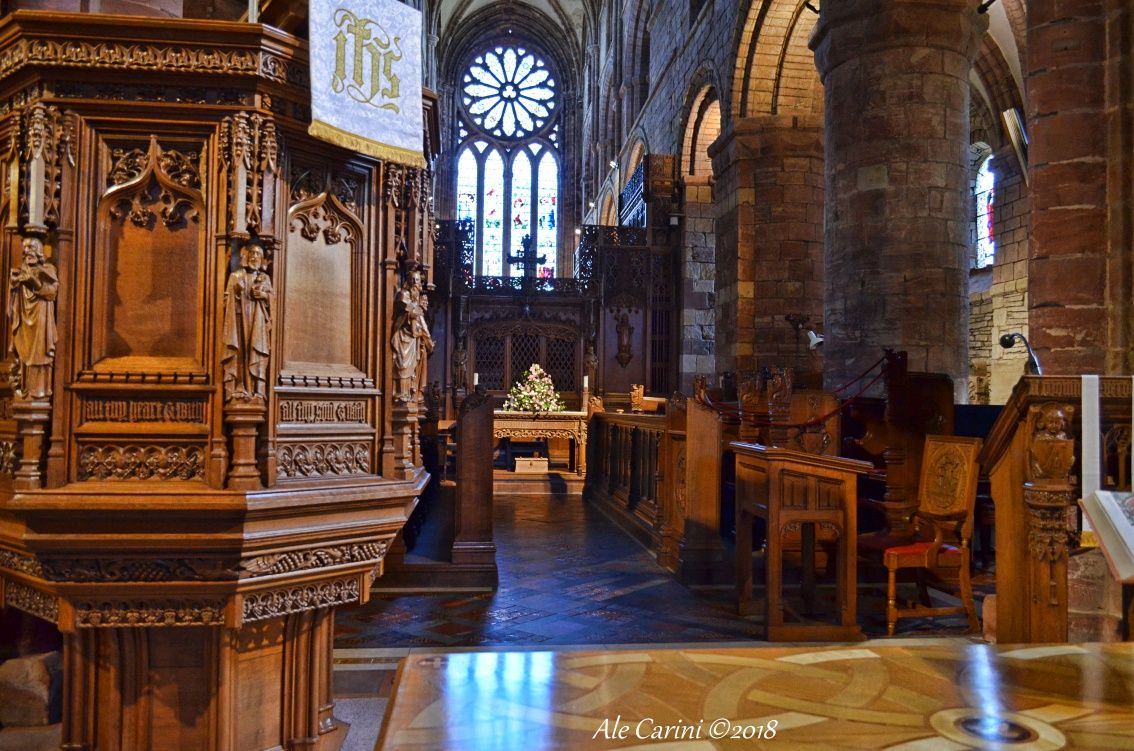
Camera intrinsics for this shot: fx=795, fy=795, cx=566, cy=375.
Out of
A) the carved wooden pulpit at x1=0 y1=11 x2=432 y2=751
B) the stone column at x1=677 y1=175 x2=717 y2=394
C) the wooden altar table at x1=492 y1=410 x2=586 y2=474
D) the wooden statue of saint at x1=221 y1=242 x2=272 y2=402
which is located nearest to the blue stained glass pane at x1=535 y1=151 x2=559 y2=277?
the stone column at x1=677 y1=175 x2=717 y2=394

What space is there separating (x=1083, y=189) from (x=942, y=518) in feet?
8.16

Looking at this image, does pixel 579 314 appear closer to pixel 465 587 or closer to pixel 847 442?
pixel 847 442

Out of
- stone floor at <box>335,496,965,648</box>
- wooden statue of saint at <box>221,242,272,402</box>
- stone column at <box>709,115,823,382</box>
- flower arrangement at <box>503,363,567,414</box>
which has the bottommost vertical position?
stone floor at <box>335,496,965,648</box>

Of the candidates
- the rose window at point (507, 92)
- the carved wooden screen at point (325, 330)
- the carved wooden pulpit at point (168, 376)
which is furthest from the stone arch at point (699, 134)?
the rose window at point (507, 92)

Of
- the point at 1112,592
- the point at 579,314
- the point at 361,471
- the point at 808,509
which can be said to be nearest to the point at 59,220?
the point at 361,471

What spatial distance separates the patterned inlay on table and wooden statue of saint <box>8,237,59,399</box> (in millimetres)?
1223

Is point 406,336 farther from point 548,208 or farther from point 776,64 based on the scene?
point 548,208

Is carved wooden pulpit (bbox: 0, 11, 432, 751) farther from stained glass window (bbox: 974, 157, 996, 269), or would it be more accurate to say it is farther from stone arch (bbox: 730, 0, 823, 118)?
stained glass window (bbox: 974, 157, 996, 269)

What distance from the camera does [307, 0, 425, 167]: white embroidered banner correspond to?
217cm

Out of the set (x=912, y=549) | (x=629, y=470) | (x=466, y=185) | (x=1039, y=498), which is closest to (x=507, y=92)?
(x=466, y=185)

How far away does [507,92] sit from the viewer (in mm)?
27609

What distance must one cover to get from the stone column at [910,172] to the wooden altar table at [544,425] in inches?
162

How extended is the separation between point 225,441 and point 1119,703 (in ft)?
6.41

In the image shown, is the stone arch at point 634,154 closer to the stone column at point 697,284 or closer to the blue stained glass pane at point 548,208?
the stone column at point 697,284
